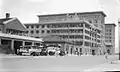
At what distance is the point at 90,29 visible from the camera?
3558 inches

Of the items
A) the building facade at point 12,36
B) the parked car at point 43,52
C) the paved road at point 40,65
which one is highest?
the building facade at point 12,36

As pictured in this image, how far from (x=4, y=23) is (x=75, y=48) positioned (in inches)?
1474

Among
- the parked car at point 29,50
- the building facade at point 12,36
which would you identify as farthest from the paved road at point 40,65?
the building facade at point 12,36

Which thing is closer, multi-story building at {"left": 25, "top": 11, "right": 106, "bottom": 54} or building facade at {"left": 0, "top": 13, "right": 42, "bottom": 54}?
building facade at {"left": 0, "top": 13, "right": 42, "bottom": 54}

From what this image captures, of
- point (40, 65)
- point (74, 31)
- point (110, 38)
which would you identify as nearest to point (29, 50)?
point (40, 65)

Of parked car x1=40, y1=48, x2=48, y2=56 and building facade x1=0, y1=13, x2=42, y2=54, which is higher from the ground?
building facade x1=0, y1=13, x2=42, y2=54

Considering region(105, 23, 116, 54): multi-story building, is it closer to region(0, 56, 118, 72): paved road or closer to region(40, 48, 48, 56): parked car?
region(40, 48, 48, 56): parked car

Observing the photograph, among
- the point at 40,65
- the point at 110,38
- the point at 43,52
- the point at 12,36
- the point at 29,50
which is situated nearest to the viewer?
the point at 40,65

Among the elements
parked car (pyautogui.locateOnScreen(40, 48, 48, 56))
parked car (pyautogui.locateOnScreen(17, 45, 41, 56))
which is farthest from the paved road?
parked car (pyautogui.locateOnScreen(40, 48, 48, 56))

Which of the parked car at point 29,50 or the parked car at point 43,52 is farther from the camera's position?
the parked car at point 43,52

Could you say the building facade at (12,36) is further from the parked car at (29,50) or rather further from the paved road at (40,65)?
the paved road at (40,65)

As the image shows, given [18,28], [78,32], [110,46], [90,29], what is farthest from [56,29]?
[110,46]

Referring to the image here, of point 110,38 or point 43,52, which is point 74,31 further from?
point 110,38

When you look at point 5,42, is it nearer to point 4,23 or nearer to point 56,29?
point 4,23
